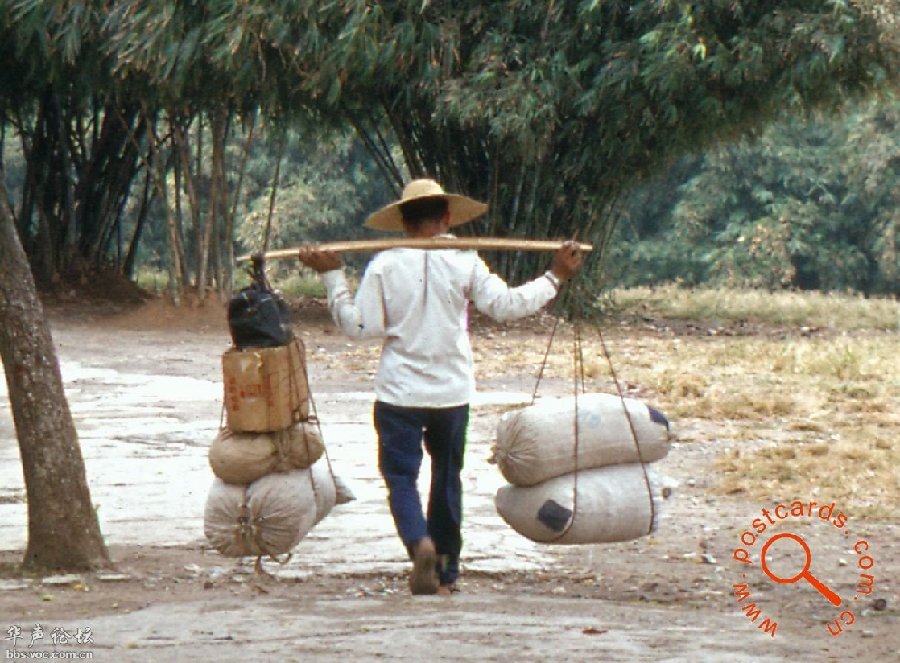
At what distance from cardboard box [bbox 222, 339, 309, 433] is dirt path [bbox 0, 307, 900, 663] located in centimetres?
62

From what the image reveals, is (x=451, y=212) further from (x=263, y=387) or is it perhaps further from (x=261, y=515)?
(x=261, y=515)

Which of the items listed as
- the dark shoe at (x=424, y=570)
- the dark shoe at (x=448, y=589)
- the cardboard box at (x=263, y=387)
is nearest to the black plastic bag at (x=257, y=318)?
the cardboard box at (x=263, y=387)

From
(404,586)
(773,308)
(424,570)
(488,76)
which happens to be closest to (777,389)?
(488,76)

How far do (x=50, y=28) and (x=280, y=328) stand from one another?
1403cm

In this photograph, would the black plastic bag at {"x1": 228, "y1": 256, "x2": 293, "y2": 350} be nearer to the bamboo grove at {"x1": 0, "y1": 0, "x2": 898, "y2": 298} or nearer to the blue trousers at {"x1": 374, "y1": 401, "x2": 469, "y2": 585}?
the blue trousers at {"x1": 374, "y1": 401, "x2": 469, "y2": 585}

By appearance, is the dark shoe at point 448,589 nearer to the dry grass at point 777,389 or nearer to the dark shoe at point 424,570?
the dark shoe at point 424,570

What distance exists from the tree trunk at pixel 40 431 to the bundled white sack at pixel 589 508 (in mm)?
1772

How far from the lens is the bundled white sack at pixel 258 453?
19.2 feet

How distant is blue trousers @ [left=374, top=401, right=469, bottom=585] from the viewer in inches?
234

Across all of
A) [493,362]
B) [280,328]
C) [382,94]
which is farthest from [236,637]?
[382,94]

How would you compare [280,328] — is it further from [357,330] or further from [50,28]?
[50,28]

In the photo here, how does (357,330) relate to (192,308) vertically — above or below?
above

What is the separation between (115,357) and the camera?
1634cm

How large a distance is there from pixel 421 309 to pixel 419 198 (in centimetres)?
39
